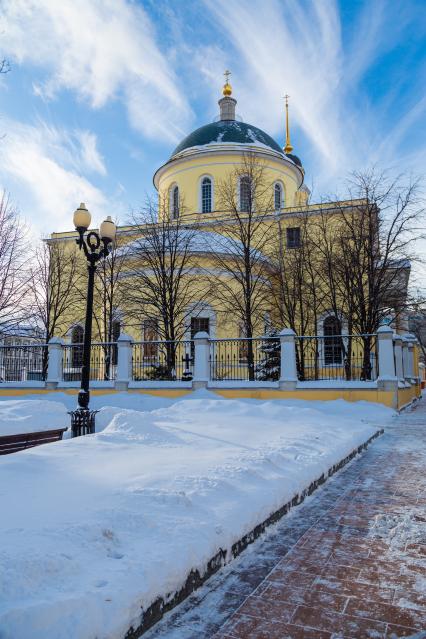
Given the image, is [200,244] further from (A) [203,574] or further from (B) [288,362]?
(A) [203,574]

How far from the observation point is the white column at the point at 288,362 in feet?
51.1

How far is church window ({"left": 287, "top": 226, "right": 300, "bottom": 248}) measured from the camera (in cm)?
2772

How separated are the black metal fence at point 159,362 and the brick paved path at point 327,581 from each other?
43.8 ft

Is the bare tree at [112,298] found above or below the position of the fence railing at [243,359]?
above

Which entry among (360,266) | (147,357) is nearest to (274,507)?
(147,357)

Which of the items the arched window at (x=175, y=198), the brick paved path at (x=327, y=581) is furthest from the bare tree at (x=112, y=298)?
the brick paved path at (x=327, y=581)

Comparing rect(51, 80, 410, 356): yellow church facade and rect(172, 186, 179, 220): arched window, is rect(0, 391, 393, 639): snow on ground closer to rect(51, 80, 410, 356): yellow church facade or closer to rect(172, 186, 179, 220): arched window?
rect(51, 80, 410, 356): yellow church facade

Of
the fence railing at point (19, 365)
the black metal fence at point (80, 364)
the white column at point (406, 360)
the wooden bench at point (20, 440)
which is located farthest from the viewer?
the white column at point (406, 360)

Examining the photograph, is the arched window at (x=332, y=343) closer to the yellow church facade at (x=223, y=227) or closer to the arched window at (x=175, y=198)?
the yellow church facade at (x=223, y=227)

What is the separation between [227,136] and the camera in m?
31.9

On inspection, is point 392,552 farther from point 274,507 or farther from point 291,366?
point 291,366

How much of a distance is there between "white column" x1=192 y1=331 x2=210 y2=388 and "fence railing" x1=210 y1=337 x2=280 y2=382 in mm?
495

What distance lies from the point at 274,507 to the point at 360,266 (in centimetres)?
1742

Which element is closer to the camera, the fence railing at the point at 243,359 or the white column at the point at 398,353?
the fence railing at the point at 243,359
